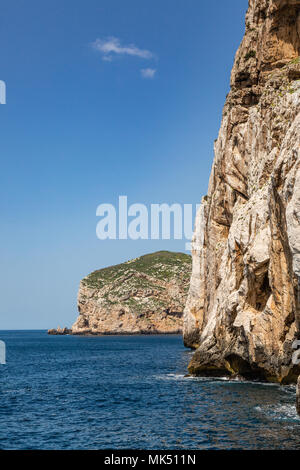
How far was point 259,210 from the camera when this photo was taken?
148 feet

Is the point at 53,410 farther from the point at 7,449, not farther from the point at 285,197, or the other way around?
the point at 285,197

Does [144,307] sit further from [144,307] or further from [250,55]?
[250,55]

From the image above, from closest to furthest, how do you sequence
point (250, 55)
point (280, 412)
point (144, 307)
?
1. point (280, 412)
2. point (250, 55)
3. point (144, 307)

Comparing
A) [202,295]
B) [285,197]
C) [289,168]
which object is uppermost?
[289,168]

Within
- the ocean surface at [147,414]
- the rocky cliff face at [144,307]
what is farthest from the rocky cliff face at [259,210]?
the rocky cliff face at [144,307]

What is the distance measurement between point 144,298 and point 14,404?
154 metres

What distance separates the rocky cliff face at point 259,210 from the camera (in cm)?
3609

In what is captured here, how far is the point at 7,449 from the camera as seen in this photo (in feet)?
75.9

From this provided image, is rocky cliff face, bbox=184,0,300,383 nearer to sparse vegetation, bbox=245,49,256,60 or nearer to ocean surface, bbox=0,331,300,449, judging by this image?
sparse vegetation, bbox=245,49,256,60

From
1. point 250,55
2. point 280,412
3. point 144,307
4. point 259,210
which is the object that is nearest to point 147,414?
point 280,412

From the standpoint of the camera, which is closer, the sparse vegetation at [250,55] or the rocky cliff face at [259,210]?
the rocky cliff face at [259,210]

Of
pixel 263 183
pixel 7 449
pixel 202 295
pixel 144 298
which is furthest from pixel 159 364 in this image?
pixel 144 298

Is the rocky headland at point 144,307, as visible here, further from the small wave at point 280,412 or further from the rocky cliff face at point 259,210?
the small wave at point 280,412

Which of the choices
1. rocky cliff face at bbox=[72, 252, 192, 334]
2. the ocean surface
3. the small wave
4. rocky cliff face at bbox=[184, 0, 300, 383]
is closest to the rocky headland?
rocky cliff face at bbox=[72, 252, 192, 334]
